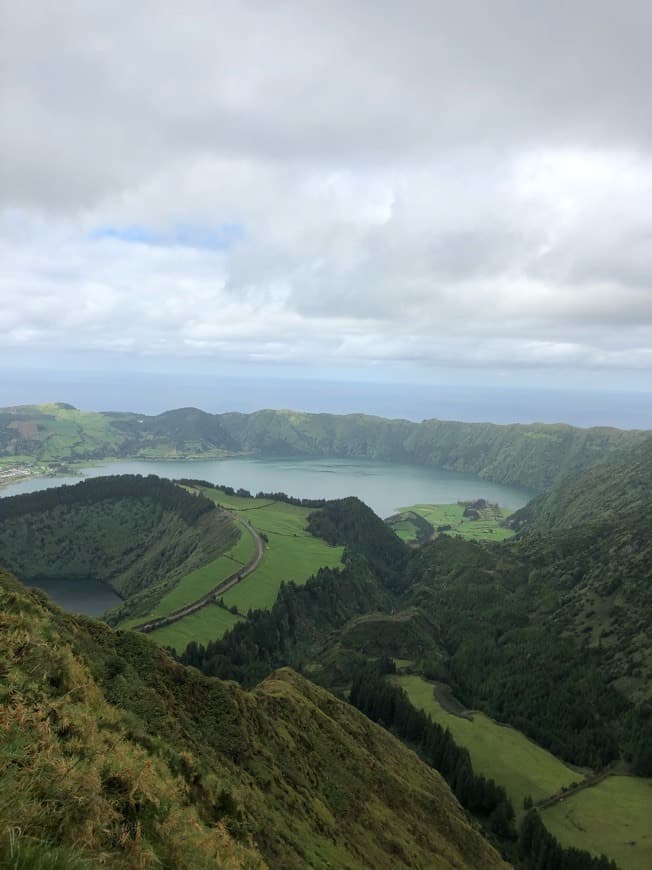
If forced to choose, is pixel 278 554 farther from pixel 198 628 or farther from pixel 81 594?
pixel 81 594

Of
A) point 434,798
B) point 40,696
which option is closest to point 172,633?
point 434,798

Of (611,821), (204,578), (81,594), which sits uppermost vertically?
(204,578)

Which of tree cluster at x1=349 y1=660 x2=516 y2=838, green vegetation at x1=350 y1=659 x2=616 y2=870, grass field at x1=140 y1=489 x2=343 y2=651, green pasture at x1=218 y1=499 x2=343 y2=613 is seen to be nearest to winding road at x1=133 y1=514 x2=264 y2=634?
grass field at x1=140 y1=489 x2=343 y2=651

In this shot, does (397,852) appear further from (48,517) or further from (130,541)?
(48,517)

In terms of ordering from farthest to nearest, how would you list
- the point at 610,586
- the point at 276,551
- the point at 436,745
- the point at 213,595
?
1. the point at 276,551
2. the point at 610,586
3. the point at 213,595
4. the point at 436,745

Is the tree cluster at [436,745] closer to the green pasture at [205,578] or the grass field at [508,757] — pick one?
the grass field at [508,757]

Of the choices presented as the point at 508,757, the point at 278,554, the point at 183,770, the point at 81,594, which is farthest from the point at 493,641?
the point at 81,594

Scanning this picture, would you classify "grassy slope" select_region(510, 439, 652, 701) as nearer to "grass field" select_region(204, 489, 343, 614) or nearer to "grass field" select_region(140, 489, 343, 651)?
"grass field" select_region(204, 489, 343, 614)
